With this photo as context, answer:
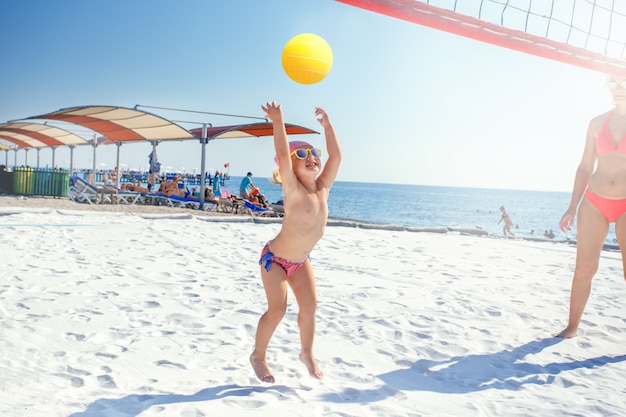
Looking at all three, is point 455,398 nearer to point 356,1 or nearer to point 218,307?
point 218,307

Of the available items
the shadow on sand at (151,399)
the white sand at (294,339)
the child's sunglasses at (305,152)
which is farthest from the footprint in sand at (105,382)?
the child's sunglasses at (305,152)

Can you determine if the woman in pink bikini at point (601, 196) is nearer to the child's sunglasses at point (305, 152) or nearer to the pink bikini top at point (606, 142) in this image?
the pink bikini top at point (606, 142)

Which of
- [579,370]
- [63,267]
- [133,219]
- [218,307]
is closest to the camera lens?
[579,370]

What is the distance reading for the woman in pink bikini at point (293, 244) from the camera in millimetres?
2301

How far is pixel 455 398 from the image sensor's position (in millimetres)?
2338

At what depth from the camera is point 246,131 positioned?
46.4 feet

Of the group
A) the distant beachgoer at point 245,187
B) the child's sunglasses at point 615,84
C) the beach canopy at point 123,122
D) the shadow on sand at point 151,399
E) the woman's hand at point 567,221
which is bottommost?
the shadow on sand at point 151,399

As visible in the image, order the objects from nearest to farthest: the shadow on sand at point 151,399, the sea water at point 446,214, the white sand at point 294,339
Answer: the shadow on sand at point 151,399
the white sand at point 294,339
the sea water at point 446,214

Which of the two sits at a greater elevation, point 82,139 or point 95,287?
point 82,139

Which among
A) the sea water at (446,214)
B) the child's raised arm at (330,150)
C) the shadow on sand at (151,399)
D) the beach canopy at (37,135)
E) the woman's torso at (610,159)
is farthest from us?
the sea water at (446,214)

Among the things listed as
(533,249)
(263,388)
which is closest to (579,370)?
(263,388)

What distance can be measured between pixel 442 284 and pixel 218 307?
7.38 ft

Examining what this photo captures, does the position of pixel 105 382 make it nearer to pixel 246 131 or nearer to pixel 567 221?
pixel 567 221

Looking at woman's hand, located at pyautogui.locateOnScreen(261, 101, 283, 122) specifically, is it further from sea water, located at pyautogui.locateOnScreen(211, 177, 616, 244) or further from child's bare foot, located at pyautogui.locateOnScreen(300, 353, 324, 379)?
sea water, located at pyautogui.locateOnScreen(211, 177, 616, 244)
